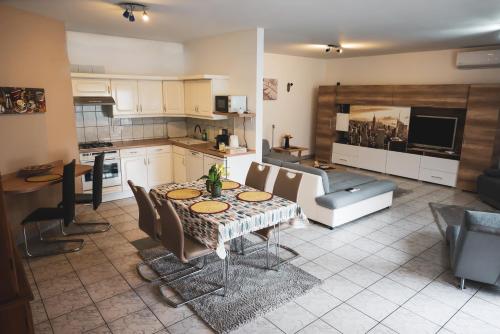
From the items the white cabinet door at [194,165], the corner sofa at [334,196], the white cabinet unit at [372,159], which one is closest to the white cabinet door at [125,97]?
the white cabinet door at [194,165]

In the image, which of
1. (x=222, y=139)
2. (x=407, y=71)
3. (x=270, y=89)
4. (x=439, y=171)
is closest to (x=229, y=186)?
(x=222, y=139)

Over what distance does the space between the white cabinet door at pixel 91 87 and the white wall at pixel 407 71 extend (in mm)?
5658

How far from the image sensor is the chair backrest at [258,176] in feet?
12.6

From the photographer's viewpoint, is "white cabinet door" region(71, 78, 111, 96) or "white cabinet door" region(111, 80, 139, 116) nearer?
"white cabinet door" region(71, 78, 111, 96)

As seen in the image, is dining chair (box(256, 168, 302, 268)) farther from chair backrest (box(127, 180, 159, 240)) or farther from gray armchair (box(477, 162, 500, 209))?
gray armchair (box(477, 162, 500, 209))

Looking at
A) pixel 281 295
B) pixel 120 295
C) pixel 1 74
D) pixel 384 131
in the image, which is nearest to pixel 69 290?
pixel 120 295

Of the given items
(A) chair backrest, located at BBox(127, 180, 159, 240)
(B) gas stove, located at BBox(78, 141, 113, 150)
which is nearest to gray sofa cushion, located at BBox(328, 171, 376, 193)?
(A) chair backrest, located at BBox(127, 180, 159, 240)

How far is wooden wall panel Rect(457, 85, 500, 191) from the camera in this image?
5.59 metres

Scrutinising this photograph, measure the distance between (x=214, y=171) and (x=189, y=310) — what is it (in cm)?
126

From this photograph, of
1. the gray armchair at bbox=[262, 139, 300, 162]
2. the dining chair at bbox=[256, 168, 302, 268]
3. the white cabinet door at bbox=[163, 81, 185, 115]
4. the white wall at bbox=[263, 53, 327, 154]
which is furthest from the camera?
the white wall at bbox=[263, 53, 327, 154]

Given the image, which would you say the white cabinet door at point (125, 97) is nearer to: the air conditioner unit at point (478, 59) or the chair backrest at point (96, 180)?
the chair backrest at point (96, 180)

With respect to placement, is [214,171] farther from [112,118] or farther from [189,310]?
[112,118]

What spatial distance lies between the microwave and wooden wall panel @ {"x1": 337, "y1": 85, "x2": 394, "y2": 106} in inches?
144

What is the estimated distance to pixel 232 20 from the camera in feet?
13.8
